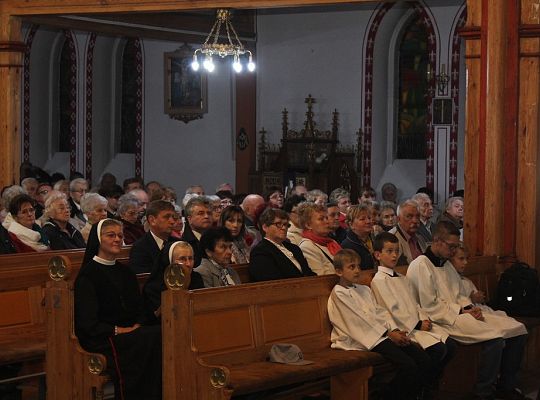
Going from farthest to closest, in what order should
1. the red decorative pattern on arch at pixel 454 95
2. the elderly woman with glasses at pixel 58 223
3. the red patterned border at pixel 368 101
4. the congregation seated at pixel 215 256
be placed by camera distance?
the red patterned border at pixel 368 101 < the red decorative pattern on arch at pixel 454 95 < the elderly woman with glasses at pixel 58 223 < the congregation seated at pixel 215 256

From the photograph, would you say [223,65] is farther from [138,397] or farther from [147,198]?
[138,397]

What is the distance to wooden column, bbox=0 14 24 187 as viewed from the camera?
12836 mm

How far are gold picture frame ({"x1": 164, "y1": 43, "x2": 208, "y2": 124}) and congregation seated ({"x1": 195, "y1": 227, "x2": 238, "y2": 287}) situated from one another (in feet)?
41.5

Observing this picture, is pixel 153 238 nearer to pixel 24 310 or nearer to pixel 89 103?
pixel 24 310

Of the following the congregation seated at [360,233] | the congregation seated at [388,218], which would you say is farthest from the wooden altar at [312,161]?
the congregation seated at [360,233]

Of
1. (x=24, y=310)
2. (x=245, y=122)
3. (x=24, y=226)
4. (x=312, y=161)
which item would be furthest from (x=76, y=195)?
(x=245, y=122)

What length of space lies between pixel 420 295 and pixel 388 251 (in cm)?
53

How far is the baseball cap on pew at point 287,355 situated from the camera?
7.55 metres

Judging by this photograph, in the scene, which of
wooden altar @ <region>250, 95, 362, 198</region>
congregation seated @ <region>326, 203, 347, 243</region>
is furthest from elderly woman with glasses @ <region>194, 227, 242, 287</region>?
wooden altar @ <region>250, 95, 362, 198</region>

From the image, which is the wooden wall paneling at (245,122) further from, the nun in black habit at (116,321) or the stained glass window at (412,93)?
the nun in black habit at (116,321)

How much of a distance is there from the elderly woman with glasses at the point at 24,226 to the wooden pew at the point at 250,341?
3.15m

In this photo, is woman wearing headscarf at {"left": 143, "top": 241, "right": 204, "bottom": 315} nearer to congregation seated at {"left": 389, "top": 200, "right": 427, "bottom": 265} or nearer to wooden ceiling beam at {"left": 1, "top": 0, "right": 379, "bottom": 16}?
congregation seated at {"left": 389, "top": 200, "right": 427, "bottom": 265}

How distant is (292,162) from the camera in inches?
749

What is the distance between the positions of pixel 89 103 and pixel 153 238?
1355 cm
